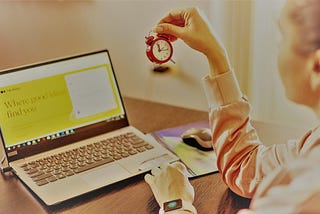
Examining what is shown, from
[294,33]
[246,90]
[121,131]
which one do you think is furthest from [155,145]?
[294,33]

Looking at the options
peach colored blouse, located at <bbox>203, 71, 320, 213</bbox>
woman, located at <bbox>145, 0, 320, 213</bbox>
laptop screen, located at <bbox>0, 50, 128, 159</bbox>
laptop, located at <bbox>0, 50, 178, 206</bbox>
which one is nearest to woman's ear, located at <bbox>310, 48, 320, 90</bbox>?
woman, located at <bbox>145, 0, 320, 213</bbox>

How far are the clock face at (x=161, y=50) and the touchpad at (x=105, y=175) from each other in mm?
266

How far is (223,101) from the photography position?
96cm

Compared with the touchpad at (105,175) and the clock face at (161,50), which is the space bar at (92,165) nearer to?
the touchpad at (105,175)

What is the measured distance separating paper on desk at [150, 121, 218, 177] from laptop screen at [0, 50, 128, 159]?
0.12m

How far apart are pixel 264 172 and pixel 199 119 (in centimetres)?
51

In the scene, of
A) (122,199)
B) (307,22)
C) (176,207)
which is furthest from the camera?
(122,199)

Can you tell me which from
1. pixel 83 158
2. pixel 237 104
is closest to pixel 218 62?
pixel 237 104

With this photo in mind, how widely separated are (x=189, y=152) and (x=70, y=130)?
307 millimetres

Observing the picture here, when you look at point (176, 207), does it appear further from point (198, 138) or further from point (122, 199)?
point (198, 138)

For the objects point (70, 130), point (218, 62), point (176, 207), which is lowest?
point (176, 207)

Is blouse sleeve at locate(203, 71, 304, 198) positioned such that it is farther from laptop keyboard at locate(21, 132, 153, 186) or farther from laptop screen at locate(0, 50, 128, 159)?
laptop screen at locate(0, 50, 128, 159)

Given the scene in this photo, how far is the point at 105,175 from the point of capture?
1.07 m

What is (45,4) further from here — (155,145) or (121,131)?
(155,145)
